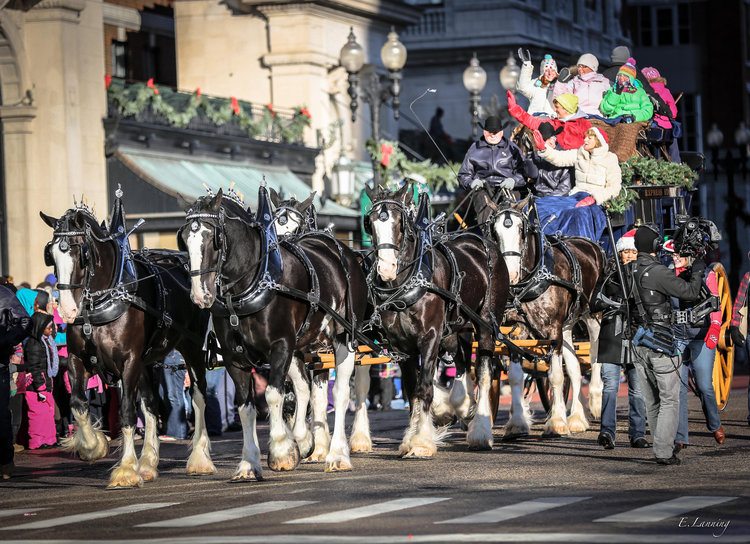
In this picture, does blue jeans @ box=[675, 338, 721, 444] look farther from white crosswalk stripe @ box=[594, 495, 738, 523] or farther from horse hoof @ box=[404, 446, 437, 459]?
white crosswalk stripe @ box=[594, 495, 738, 523]

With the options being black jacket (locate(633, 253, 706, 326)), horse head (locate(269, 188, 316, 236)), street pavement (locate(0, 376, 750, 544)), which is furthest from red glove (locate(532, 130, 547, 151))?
black jacket (locate(633, 253, 706, 326))

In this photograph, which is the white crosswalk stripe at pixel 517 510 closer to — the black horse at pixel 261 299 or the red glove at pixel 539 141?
the black horse at pixel 261 299

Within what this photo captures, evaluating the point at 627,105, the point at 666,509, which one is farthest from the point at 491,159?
the point at 666,509

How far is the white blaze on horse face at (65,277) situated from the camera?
15547 mm

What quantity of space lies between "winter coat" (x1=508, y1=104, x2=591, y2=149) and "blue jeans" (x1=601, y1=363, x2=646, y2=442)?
212 inches

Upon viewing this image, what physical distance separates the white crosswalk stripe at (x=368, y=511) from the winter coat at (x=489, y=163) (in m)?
A: 7.50

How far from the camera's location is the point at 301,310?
640 inches

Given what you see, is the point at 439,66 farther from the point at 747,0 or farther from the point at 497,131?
the point at 497,131

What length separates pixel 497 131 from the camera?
20641 millimetres

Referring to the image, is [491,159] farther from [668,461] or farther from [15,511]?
[15,511]

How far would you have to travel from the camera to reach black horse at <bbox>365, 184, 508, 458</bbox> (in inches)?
671

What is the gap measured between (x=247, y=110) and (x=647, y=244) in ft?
73.8

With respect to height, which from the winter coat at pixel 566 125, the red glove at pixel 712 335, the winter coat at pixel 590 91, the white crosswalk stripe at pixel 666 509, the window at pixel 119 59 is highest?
the window at pixel 119 59

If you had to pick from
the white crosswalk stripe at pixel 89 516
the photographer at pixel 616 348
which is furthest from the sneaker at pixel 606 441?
the white crosswalk stripe at pixel 89 516
